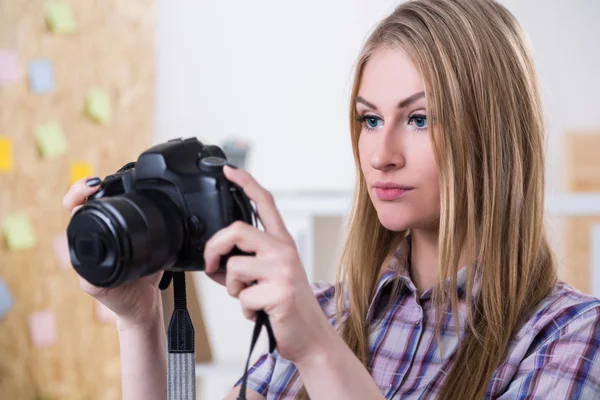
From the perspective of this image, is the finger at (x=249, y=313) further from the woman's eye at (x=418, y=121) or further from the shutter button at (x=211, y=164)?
the woman's eye at (x=418, y=121)

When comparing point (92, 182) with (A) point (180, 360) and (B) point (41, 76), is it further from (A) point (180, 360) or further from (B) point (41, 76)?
(B) point (41, 76)

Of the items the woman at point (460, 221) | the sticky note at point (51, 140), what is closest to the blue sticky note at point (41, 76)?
the sticky note at point (51, 140)

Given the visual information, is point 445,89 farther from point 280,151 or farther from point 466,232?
point 280,151

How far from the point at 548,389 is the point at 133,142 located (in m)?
2.04

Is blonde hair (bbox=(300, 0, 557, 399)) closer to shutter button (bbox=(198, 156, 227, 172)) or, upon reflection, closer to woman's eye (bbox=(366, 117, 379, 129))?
woman's eye (bbox=(366, 117, 379, 129))

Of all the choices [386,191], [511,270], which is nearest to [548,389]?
[511,270]

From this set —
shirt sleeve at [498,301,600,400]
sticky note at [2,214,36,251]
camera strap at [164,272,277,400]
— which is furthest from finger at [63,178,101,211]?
sticky note at [2,214,36,251]

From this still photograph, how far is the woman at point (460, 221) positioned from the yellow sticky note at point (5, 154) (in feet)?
5.32

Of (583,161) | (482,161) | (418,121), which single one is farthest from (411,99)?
(583,161)

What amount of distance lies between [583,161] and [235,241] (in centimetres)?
204

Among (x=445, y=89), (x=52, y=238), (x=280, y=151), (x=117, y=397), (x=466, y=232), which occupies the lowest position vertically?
(x=117, y=397)

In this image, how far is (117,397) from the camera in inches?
105

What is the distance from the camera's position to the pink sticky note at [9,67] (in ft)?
8.07

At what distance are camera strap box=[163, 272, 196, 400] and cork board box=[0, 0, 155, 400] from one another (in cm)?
171
